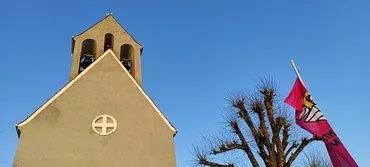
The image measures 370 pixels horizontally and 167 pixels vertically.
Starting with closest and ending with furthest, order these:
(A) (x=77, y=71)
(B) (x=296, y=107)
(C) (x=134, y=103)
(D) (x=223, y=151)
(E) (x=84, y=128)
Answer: (B) (x=296, y=107), (D) (x=223, y=151), (E) (x=84, y=128), (C) (x=134, y=103), (A) (x=77, y=71)

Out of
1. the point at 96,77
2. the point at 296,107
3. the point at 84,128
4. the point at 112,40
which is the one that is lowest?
the point at 296,107

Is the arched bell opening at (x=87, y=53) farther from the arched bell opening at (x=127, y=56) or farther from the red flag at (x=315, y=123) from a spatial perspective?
the red flag at (x=315, y=123)

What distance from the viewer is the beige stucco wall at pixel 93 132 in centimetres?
1775

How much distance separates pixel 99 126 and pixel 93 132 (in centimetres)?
39

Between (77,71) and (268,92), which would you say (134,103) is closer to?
(77,71)

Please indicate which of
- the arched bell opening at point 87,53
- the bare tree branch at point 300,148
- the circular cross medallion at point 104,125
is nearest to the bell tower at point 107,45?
the arched bell opening at point 87,53

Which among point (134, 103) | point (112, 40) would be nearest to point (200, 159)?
point (134, 103)

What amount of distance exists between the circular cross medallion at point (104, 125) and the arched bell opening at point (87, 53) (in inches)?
169

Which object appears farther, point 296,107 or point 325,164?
point 325,164

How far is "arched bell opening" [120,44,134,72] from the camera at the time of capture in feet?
77.4

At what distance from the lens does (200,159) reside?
16781 millimetres

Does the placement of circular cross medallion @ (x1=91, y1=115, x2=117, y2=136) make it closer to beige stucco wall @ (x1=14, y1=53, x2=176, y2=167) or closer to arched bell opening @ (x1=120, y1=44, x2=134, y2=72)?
beige stucco wall @ (x1=14, y1=53, x2=176, y2=167)

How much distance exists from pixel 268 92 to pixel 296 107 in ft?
10.7

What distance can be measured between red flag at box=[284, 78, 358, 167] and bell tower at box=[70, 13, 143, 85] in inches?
411
